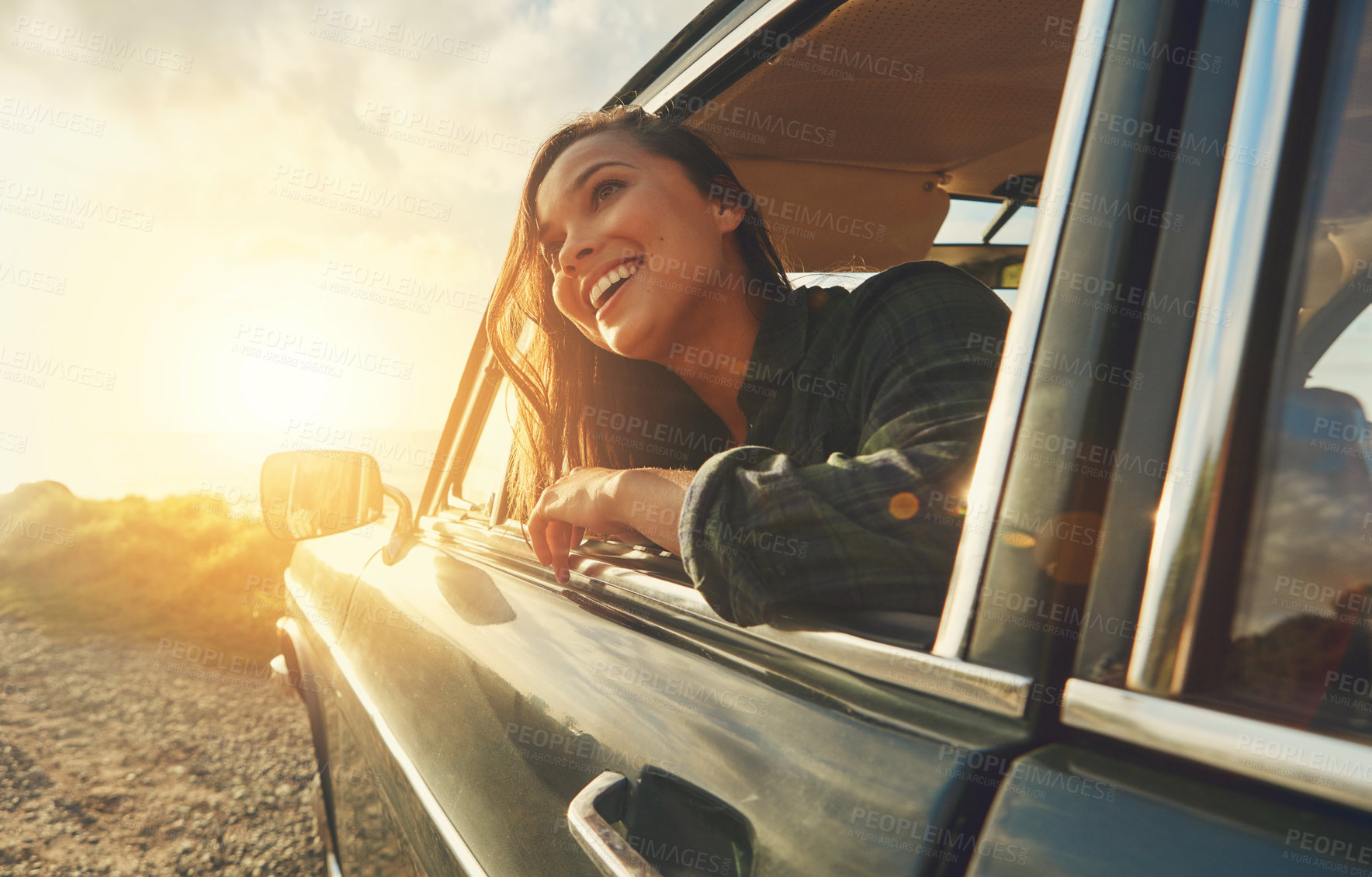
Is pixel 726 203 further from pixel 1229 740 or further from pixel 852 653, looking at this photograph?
pixel 1229 740

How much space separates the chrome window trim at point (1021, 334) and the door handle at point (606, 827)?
37 centimetres

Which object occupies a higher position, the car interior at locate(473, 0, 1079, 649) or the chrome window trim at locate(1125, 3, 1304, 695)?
the car interior at locate(473, 0, 1079, 649)

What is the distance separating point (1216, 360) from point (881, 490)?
14.4 inches

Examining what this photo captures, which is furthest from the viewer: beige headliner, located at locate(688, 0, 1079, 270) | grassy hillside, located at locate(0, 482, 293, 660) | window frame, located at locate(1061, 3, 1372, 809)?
grassy hillside, located at locate(0, 482, 293, 660)

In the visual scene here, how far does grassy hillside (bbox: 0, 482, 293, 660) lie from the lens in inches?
396

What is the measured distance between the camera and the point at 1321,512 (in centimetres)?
53

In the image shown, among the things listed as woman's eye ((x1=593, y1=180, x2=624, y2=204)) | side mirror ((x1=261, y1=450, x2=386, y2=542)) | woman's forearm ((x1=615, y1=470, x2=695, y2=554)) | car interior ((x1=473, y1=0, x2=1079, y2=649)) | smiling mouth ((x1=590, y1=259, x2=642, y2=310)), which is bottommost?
side mirror ((x1=261, y1=450, x2=386, y2=542))

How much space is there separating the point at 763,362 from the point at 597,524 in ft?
1.86

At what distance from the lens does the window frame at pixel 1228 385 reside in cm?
53

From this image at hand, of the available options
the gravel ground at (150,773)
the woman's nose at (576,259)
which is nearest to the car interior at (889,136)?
the woman's nose at (576,259)

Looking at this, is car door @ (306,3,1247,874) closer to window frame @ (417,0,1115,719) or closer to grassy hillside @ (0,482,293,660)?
window frame @ (417,0,1115,719)

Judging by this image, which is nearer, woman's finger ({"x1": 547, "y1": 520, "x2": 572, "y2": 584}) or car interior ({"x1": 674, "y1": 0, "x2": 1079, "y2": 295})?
woman's finger ({"x1": 547, "y1": 520, "x2": 572, "y2": 584})

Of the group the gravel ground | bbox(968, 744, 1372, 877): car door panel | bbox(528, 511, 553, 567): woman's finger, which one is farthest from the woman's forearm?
the gravel ground

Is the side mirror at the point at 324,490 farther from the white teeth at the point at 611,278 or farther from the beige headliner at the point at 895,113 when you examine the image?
the beige headliner at the point at 895,113
